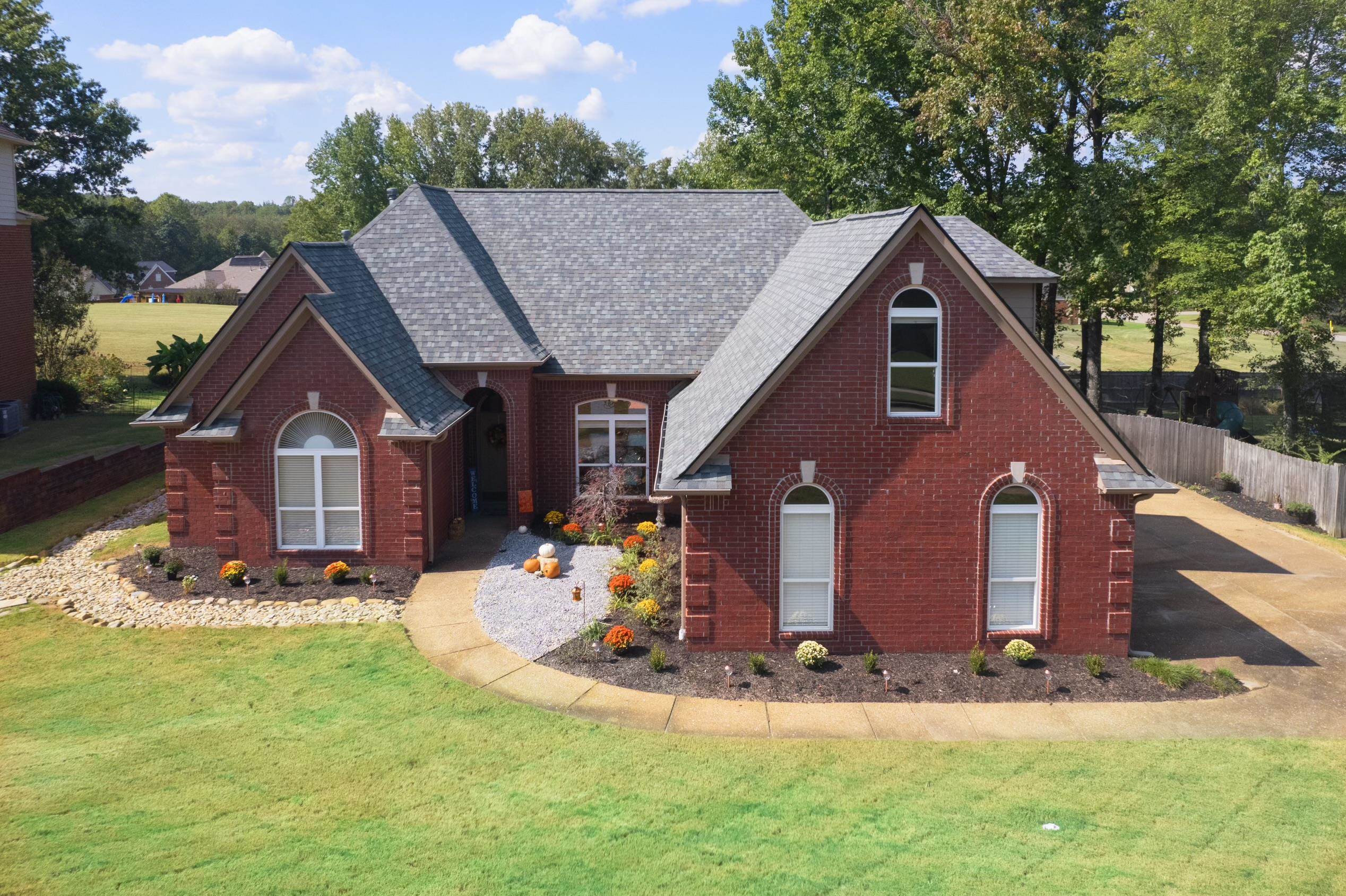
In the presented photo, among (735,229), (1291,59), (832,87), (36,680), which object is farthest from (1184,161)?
(36,680)

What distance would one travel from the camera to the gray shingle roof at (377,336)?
789 inches

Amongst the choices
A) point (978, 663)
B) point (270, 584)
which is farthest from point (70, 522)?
point (978, 663)

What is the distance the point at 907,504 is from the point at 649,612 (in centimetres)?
481

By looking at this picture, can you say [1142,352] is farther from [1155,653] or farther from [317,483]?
[317,483]

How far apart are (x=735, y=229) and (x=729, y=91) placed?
21.8 metres

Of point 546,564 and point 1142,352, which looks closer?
point 546,564

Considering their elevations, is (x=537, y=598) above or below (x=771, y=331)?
below

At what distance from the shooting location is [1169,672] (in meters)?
15.0

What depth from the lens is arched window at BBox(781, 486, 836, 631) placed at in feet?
51.9

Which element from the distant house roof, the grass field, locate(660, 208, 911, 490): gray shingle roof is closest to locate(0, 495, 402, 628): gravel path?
locate(660, 208, 911, 490): gray shingle roof

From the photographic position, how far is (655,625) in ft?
55.4

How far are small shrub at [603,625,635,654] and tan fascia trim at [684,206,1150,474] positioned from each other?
301cm

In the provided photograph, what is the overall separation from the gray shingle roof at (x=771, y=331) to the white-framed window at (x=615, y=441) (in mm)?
2049

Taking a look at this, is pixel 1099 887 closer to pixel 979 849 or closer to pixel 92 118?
pixel 979 849
